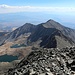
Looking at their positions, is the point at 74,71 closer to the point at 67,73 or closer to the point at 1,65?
the point at 67,73

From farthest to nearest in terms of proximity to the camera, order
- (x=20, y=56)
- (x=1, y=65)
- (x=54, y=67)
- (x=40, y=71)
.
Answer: (x=20, y=56) < (x=1, y=65) < (x=54, y=67) < (x=40, y=71)

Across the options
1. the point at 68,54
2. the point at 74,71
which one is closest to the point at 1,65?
the point at 68,54

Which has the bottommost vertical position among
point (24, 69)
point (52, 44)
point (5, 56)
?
point (5, 56)

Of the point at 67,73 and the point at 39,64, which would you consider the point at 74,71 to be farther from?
the point at 39,64

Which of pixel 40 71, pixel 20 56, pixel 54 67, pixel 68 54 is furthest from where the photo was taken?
pixel 20 56

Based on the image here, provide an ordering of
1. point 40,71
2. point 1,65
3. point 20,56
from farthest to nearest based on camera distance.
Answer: point 20,56, point 1,65, point 40,71

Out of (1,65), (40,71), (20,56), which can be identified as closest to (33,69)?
(40,71)

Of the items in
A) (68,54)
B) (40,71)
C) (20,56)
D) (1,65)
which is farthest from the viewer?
Result: (20,56)

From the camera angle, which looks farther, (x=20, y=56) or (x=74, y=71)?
(x=20, y=56)

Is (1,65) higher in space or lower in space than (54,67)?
lower
